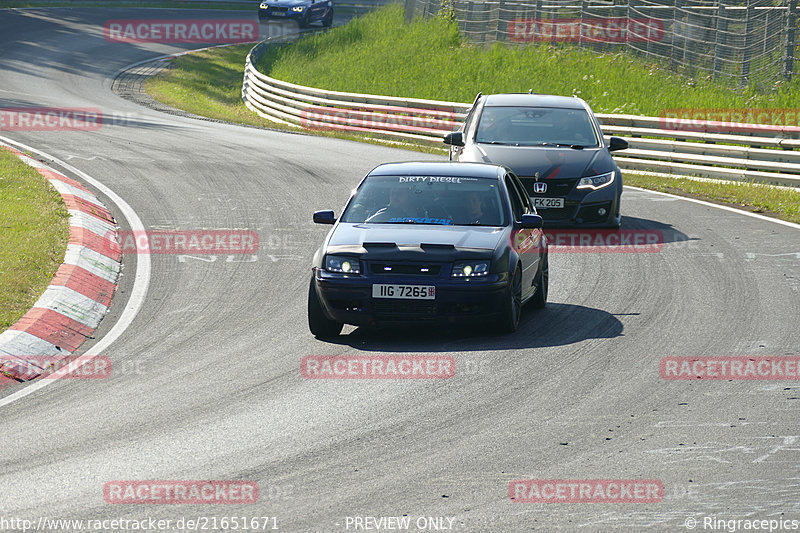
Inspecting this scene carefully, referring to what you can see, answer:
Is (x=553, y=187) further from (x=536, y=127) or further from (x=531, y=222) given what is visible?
(x=531, y=222)

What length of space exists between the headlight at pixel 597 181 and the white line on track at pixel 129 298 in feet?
18.3

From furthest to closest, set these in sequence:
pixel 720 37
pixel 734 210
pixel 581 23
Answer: pixel 581 23 → pixel 720 37 → pixel 734 210

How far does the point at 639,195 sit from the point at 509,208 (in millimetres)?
9228

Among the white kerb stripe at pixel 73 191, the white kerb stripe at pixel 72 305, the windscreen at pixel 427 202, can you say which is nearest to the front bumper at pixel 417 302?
the windscreen at pixel 427 202

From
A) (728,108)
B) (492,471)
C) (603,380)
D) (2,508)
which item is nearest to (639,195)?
(728,108)

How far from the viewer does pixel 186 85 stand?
40281mm

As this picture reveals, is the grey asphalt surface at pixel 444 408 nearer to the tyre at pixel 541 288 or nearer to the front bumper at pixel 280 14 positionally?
the tyre at pixel 541 288

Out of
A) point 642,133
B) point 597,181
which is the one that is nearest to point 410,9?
point 642,133

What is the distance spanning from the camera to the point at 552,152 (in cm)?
1567

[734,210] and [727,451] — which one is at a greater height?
[727,451]

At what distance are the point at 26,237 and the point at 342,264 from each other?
5029 millimetres

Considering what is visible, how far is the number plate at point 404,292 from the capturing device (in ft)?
31.3

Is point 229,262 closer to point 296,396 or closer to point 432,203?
point 432,203

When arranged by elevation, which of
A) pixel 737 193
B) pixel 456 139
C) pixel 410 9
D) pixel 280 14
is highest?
pixel 456 139
